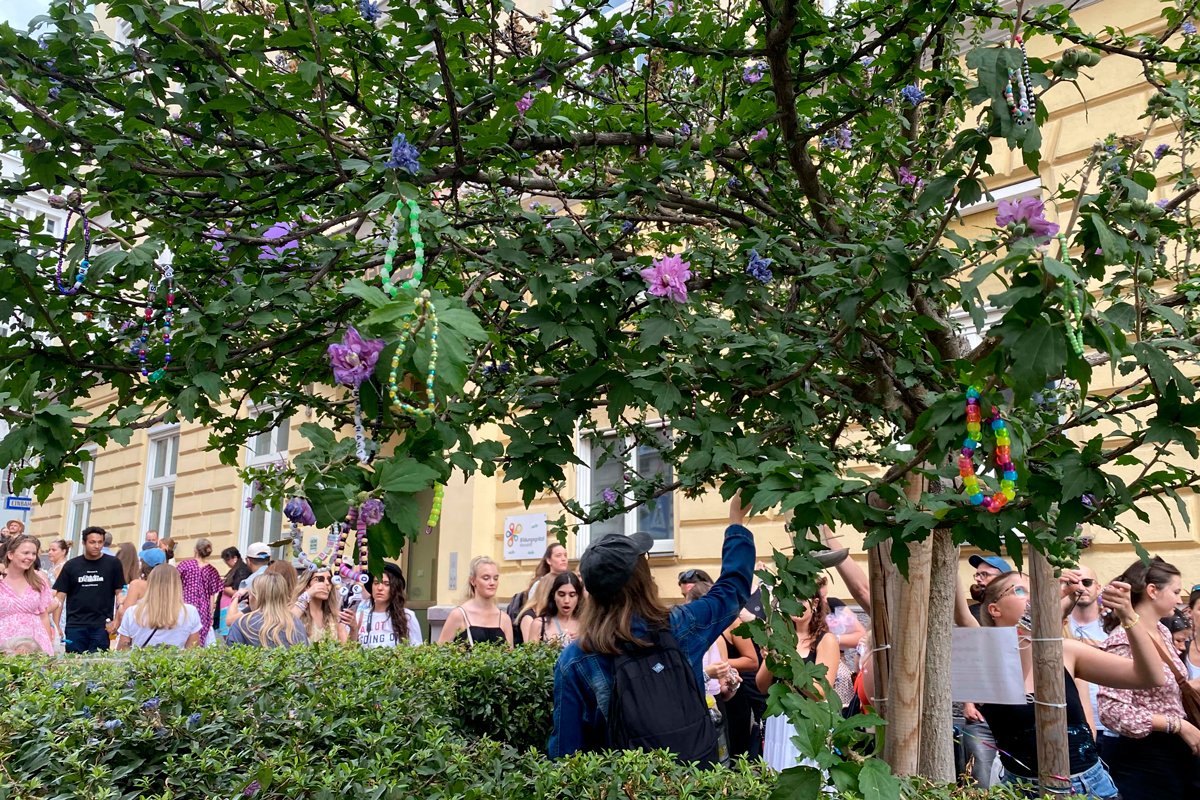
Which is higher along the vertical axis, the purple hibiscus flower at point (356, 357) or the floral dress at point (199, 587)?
the purple hibiscus flower at point (356, 357)

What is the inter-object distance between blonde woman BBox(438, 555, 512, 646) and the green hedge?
2808 millimetres

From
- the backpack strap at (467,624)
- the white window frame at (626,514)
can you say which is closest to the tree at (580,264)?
the backpack strap at (467,624)

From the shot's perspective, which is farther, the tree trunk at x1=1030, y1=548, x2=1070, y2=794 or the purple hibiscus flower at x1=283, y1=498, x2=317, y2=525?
the tree trunk at x1=1030, y1=548, x2=1070, y2=794

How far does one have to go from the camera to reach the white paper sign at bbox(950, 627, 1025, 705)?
3715mm

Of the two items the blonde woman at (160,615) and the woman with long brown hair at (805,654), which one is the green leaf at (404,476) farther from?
the blonde woman at (160,615)

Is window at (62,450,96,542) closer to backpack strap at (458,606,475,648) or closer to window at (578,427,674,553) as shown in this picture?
window at (578,427,674,553)

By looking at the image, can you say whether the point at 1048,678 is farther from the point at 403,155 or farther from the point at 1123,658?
the point at 403,155

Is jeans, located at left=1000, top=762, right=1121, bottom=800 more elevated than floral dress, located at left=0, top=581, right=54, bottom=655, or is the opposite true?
floral dress, located at left=0, top=581, right=54, bottom=655

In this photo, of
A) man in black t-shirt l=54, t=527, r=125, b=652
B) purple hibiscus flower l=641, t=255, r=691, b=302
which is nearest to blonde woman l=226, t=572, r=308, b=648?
man in black t-shirt l=54, t=527, r=125, b=652

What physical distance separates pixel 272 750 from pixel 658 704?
136cm

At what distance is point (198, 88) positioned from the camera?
2646 millimetres

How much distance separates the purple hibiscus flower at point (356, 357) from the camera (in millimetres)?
1513

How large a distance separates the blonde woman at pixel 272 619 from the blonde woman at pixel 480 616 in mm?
1136

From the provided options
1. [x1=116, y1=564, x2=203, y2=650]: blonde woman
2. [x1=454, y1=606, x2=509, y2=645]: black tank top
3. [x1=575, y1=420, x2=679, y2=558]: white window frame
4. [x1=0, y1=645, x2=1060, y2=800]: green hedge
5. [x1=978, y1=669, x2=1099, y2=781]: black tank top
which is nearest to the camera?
[x1=0, y1=645, x2=1060, y2=800]: green hedge
